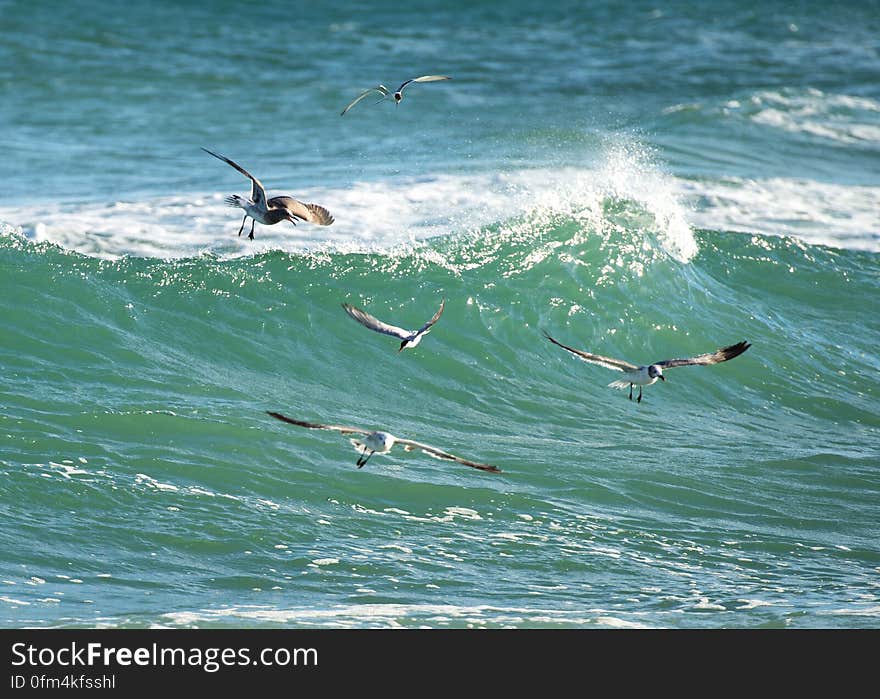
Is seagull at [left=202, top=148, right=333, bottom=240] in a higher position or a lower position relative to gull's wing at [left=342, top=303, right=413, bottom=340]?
higher

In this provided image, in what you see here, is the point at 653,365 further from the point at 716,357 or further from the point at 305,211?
the point at 305,211

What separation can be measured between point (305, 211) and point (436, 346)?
172 inches

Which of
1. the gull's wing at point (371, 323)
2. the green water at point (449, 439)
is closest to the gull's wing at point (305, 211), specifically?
the gull's wing at point (371, 323)

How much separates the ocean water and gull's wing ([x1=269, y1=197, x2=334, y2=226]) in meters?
2.16

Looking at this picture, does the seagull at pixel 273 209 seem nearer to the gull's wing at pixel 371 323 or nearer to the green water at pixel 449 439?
the gull's wing at pixel 371 323

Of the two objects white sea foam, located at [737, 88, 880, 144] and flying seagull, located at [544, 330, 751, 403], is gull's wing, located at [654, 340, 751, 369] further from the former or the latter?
white sea foam, located at [737, 88, 880, 144]

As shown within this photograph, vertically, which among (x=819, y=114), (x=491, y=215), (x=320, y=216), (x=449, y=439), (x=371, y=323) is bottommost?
(x=449, y=439)

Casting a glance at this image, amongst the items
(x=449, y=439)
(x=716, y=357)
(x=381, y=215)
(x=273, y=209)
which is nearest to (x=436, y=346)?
(x=449, y=439)

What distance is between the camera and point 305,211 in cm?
872

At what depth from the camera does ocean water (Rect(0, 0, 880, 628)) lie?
27.0 ft

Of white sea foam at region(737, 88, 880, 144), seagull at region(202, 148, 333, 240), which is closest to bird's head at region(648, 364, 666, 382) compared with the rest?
seagull at region(202, 148, 333, 240)

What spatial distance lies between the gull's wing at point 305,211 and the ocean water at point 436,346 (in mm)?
2162

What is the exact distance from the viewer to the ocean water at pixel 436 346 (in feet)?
27.0
